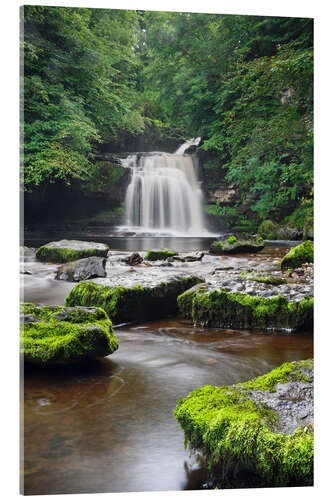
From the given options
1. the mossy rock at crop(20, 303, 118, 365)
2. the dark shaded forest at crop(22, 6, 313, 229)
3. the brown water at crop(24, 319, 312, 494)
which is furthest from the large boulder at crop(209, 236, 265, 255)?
the mossy rock at crop(20, 303, 118, 365)

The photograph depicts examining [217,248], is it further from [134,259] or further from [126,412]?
[126,412]

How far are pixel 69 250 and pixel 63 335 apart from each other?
1477mm

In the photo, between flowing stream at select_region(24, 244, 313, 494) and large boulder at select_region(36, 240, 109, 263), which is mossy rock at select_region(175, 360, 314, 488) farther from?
large boulder at select_region(36, 240, 109, 263)

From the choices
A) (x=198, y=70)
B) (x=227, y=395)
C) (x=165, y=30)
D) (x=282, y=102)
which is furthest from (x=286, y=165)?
(x=227, y=395)

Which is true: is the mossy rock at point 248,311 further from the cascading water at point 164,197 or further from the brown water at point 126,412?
the cascading water at point 164,197

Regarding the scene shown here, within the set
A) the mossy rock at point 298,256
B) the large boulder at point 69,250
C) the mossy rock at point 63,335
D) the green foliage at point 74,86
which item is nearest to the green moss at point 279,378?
the mossy rock at point 63,335

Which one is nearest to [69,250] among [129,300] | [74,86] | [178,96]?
[129,300]

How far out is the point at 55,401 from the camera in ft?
7.42

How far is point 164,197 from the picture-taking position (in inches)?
172

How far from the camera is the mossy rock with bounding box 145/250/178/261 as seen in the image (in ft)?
13.8

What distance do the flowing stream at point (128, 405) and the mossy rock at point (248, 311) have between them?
0.16 metres

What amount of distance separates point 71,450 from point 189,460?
51 cm

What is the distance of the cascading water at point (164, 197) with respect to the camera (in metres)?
4.09

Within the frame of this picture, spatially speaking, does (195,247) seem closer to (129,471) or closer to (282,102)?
(282,102)
